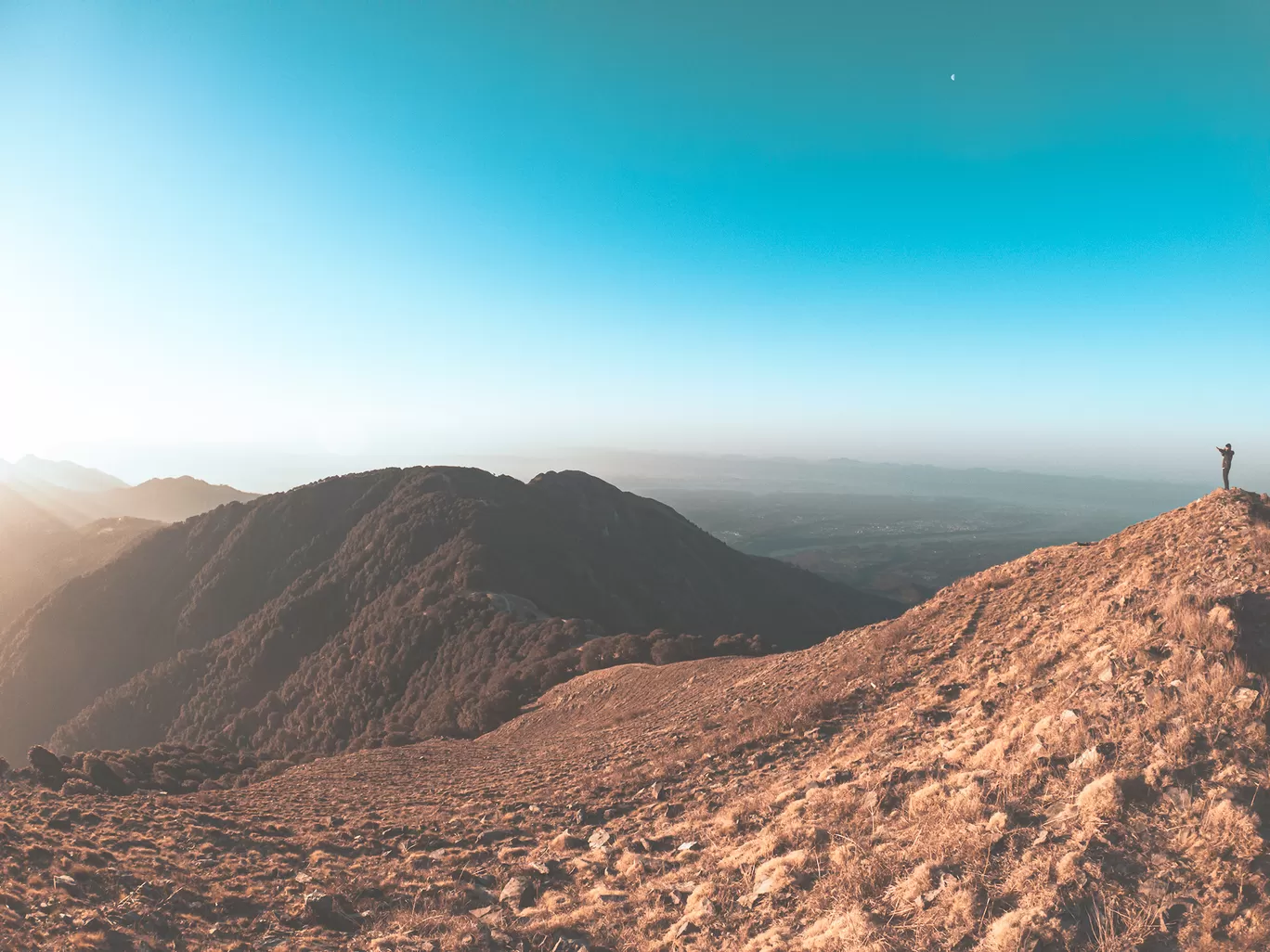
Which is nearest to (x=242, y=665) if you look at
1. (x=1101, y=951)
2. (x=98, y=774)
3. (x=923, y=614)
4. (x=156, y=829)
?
(x=98, y=774)

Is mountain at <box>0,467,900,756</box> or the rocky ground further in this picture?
mountain at <box>0,467,900,756</box>

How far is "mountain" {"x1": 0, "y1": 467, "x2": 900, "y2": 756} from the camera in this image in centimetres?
4331

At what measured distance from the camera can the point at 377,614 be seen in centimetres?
5981

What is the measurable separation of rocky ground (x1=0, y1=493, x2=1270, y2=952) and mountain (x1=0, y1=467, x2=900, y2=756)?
1920cm

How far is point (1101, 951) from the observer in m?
4.65

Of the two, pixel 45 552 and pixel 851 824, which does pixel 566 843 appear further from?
pixel 45 552

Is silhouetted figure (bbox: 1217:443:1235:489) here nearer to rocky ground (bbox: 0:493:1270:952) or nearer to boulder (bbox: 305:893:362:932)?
rocky ground (bbox: 0:493:1270:952)

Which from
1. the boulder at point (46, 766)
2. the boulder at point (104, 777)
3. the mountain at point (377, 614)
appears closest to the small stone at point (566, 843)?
the boulder at point (104, 777)

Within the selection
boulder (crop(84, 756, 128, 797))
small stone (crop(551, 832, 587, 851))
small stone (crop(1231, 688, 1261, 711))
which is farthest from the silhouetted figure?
boulder (crop(84, 756, 128, 797))

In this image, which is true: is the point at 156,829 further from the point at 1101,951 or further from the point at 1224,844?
the point at 1224,844

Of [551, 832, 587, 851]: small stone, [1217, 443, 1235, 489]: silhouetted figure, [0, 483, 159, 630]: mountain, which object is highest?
[1217, 443, 1235, 489]: silhouetted figure

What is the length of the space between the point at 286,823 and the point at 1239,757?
17997mm

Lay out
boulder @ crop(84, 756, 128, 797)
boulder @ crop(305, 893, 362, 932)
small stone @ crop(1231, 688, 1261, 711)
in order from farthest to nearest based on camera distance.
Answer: boulder @ crop(84, 756, 128, 797)
boulder @ crop(305, 893, 362, 932)
small stone @ crop(1231, 688, 1261, 711)

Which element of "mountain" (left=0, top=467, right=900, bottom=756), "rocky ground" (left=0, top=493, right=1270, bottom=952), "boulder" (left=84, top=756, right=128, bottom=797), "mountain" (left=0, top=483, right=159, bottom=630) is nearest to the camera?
"rocky ground" (left=0, top=493, right=1270, bottom=952)
